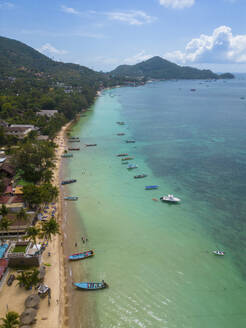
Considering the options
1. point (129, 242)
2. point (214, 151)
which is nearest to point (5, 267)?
point (129, 242)

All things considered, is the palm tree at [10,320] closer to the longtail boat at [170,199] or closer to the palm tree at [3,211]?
the palm tree at [3,211]

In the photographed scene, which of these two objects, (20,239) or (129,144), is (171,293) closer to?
(20,239)

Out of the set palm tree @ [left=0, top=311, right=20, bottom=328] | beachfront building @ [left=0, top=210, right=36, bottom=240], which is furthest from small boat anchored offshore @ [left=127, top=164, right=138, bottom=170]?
palm tree @ [left=0, top=311, right=20, bottom=328]

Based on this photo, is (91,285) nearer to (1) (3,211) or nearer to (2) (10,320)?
(2) (10,320)

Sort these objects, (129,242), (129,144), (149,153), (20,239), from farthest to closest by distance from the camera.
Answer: (129,144), (149,153), (129,242), (20,239)

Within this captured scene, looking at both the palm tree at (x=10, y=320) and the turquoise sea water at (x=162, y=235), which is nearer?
the palm tree at (x=10, y=320)

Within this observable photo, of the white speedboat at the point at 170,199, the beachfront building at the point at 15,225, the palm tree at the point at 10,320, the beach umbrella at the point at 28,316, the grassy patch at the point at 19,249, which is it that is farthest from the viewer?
the white speedboat at the point at 170,199

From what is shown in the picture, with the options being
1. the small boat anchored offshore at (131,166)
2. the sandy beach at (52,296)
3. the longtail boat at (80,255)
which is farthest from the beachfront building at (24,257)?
the small boat anchored offshore at (131,166)

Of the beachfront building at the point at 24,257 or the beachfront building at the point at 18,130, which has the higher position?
the beachfront building at the point at 18,130
